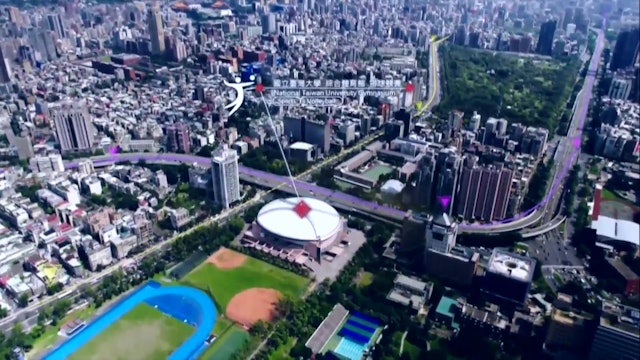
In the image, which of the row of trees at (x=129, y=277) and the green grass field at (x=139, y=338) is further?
the row of trees at (x=129, y=277)

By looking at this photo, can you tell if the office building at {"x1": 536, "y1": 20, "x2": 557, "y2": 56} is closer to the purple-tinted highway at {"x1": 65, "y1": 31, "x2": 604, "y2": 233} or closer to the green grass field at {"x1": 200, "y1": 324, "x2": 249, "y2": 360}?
the purple-tinted highway at {"x1": 65, "y1": 31, "x2": 604, "y2": 233}

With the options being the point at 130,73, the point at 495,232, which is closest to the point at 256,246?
the point at 495,232

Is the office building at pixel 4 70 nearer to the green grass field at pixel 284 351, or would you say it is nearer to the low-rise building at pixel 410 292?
the green grass field at pixel 284 351

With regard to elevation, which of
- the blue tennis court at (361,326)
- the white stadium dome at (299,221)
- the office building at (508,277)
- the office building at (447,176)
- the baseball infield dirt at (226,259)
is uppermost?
the office building at (447,176)

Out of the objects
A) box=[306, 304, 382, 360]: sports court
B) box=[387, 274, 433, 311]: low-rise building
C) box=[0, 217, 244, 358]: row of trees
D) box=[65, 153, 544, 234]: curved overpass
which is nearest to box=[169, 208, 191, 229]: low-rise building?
box=[0, 217, 244, 358]: row of trees

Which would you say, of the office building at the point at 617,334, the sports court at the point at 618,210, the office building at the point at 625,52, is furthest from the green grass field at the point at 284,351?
the office building at the point at 625,52

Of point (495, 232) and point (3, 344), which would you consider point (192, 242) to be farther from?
point (495, 232)
